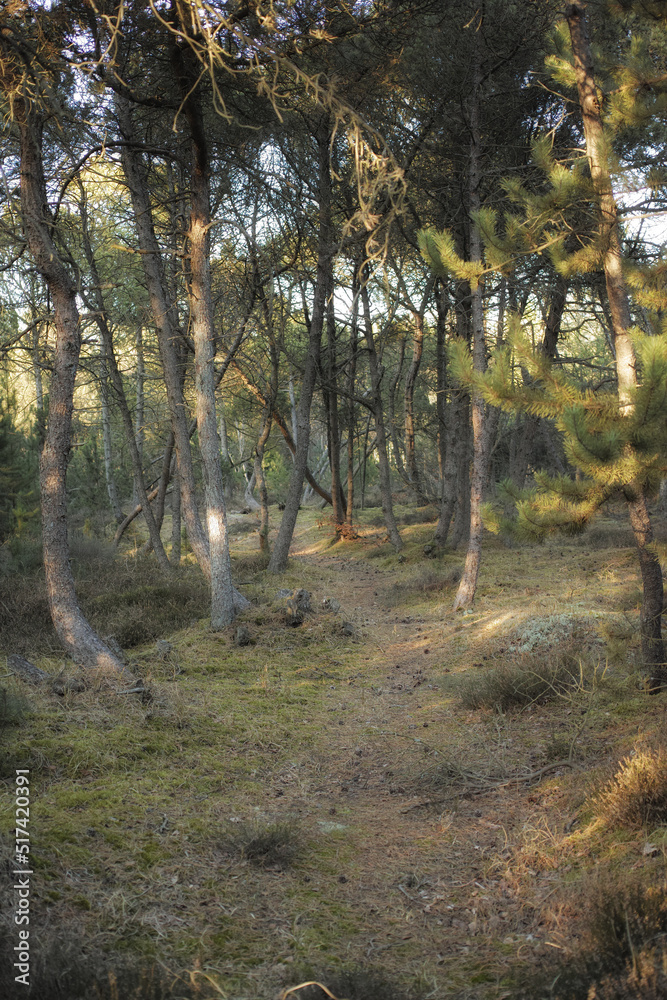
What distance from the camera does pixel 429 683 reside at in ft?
25.8

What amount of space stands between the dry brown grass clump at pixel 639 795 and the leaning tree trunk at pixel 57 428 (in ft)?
15.3

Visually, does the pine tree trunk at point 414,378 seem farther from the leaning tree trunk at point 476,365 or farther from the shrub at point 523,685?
the shrub at point 523,685

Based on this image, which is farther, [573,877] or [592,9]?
[592,9]

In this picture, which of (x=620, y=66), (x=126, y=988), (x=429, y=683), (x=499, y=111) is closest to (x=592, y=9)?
(x=499, y=111)

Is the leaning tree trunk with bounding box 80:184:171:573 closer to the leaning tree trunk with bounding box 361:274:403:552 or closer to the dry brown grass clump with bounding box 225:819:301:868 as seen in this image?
the leaning tree trunk with bounding box 361:274:403:552

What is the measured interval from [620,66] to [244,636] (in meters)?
7.59

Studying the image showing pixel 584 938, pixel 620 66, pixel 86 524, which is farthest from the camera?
pixel 86 524

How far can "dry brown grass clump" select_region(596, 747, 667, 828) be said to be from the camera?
12.1 ft

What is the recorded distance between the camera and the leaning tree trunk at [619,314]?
5.55m

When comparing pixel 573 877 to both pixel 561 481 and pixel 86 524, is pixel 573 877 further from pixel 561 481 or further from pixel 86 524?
pixel 86 524

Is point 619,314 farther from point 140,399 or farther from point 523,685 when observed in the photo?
point 140,399

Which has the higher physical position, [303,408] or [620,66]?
[620,66]

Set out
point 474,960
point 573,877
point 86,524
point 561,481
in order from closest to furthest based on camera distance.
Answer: point 474,960 < point 573,877 < point 561,481 < point 86,524

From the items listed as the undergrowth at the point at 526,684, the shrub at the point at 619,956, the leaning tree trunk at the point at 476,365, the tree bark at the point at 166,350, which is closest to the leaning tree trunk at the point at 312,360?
the tree bark at the point at 166,350
